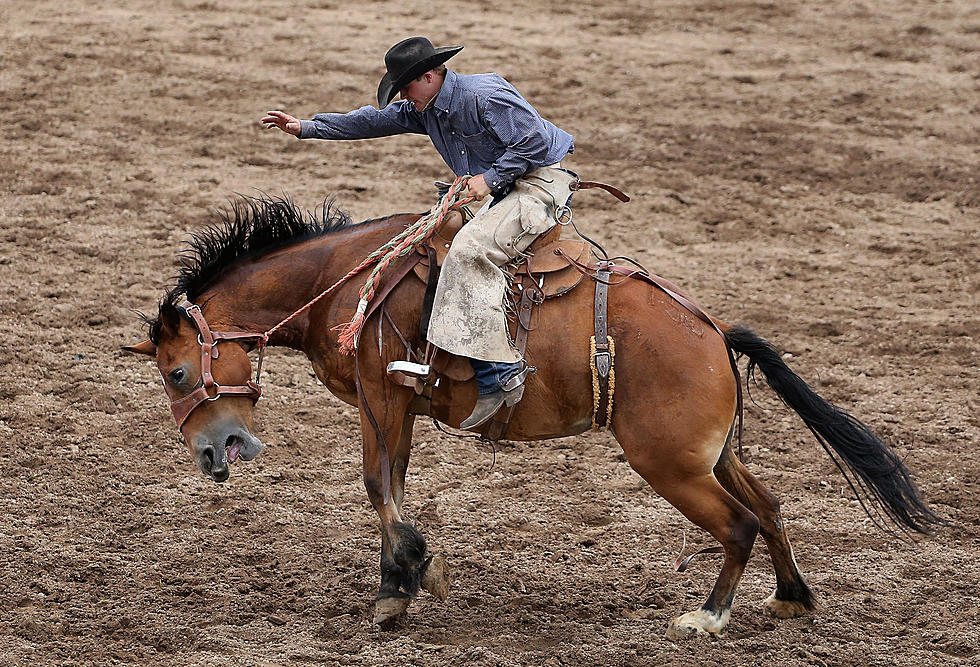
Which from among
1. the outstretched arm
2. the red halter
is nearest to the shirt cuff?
the outstretched arm

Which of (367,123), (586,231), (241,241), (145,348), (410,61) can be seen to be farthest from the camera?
(586,231)

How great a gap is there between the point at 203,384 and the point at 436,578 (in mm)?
1340

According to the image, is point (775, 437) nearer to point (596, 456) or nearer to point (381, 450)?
point (596, 456)

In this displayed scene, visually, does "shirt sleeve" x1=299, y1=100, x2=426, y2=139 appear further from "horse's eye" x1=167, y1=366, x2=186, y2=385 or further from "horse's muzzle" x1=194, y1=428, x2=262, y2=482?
"horse's muzzle" x1=194, y1=428, x2=262, y2=482

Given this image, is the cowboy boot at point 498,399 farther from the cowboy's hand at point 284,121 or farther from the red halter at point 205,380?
the cowboy's hand at point 284,121

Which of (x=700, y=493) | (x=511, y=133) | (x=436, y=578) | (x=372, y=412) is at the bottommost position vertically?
(x=436, y=578)

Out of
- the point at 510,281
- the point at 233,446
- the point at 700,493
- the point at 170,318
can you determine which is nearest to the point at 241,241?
the point at 170,318

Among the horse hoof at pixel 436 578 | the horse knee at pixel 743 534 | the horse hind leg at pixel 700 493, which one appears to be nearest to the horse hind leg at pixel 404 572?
the horse hoof at pixel 436 578

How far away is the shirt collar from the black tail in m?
1.57

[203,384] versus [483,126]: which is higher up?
[483,126]

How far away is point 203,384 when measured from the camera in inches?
189

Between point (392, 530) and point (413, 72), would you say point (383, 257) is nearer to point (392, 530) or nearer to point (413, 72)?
point (413, 72)

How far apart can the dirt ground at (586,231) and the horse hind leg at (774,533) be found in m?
0.08

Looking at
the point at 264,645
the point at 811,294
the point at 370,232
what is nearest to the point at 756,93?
the point at 811,294
